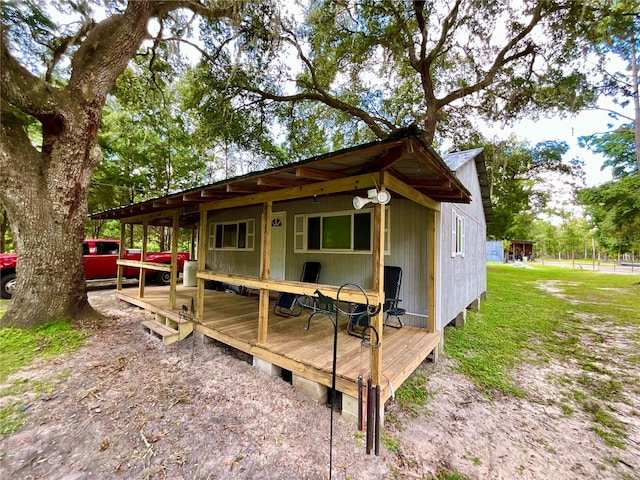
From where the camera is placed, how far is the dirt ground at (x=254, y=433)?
2168 mm

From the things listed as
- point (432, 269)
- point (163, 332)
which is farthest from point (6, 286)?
point (432, 269)

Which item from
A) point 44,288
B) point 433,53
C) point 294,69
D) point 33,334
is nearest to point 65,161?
point 44,288

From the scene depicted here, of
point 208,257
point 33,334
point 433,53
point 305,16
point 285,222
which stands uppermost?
point 305,16

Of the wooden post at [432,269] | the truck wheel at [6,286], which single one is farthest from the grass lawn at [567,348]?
the truck wheel at [6,286]

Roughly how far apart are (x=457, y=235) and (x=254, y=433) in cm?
541

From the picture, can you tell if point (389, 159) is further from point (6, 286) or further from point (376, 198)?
point (6, 286)

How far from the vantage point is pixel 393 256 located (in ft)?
16.5

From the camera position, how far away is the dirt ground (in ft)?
7.11

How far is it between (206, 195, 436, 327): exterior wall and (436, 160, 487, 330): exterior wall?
32 cm

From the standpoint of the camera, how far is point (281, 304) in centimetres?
521

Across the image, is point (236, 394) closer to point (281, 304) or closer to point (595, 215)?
point (281, 304)

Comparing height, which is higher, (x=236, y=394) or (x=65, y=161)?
(x=65, y=161)

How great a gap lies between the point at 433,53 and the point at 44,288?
36.2 ft

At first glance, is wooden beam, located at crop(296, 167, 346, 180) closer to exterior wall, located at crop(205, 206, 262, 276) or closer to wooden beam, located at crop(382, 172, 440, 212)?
wooden beam, located at crop(382, 172, 440, 212)
